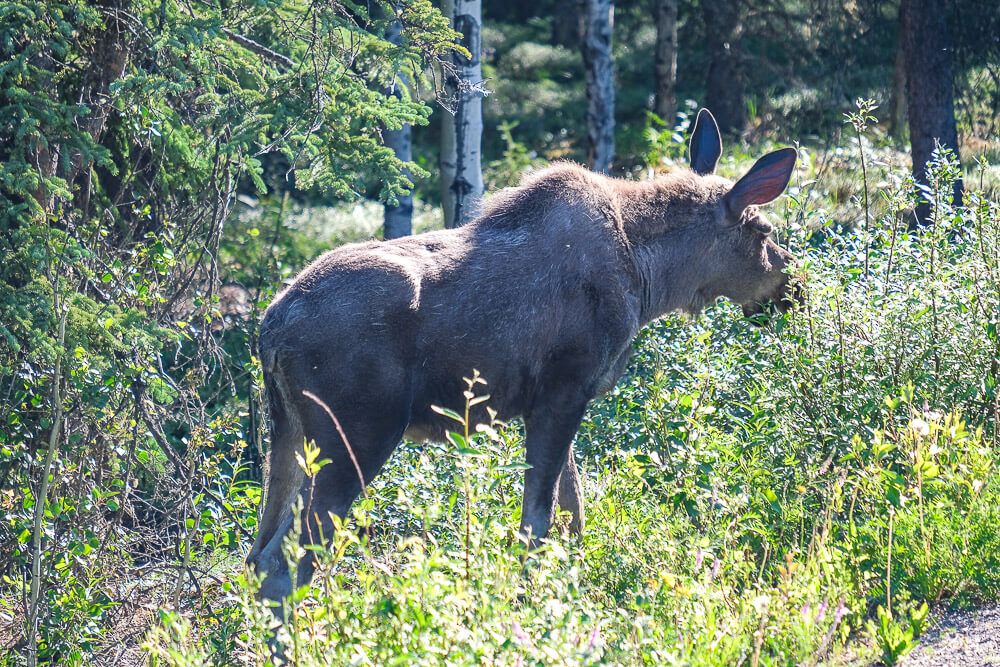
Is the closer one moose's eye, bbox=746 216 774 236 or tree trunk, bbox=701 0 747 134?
moose's eye, bbox=746 216 774 236

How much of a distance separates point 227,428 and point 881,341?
4.58 metres

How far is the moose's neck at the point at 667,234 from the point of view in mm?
7316

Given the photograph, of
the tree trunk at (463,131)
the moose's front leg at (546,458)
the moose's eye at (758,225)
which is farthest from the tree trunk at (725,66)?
the moose's front leg at (546,458)

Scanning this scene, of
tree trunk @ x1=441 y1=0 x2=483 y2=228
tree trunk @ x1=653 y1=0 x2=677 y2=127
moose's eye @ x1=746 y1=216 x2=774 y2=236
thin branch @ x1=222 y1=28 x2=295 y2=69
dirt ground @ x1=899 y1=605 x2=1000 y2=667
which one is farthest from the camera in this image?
tree trunk @ x1=653 y1=0 x2=677 y2=127

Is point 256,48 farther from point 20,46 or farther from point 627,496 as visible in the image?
point 627,496

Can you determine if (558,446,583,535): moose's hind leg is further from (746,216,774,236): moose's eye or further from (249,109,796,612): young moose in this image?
(746,216,774,236): moose's eye

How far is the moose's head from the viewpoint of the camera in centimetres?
736

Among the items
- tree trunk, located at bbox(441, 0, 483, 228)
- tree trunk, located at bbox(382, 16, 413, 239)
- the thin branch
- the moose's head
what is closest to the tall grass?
the moose's head

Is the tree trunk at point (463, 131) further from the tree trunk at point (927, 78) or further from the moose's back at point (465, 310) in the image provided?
the tree trunk at point (927, 78)

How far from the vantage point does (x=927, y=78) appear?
13109 millimetres

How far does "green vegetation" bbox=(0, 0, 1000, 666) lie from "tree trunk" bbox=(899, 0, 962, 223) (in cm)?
413

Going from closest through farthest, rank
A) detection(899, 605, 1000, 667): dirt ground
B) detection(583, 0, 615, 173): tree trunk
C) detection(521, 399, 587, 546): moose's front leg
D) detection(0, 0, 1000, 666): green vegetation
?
detection(899, 605, 1000, 667): dirt ground, detection(0, 0, 1000, 666): green vegetation, detection(521, 399, 587, 546): moose's front leg, detection(583, 0, 615, 173): tree trunk

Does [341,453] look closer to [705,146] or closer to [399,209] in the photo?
[705,146]

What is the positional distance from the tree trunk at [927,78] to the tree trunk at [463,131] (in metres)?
5.11
